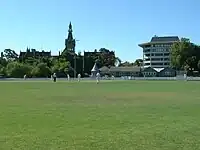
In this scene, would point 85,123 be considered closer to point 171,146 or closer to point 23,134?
point 23,134

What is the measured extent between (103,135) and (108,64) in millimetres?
152664

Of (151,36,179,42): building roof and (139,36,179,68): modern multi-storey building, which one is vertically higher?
(151,36,179,42): building roof

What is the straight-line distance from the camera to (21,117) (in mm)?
12711

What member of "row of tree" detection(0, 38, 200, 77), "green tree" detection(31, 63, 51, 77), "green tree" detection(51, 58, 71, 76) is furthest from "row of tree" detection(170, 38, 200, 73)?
"green tree" detection(31, 63, 51, 77)

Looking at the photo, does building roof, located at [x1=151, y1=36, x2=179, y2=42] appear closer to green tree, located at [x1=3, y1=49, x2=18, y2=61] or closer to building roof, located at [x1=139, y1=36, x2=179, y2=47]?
building roof, located at [x1=139, y1=36, x2=179, y2=47]

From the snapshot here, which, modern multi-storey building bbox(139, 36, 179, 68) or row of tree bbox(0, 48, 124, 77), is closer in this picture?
row of tree bbox(0, 48, 124, 77)

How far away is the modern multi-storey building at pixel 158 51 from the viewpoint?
16075 centimetres

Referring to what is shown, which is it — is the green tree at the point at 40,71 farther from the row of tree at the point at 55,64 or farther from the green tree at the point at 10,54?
the green tree at the point at 10,54

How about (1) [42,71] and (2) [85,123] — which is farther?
(1) [42,71]

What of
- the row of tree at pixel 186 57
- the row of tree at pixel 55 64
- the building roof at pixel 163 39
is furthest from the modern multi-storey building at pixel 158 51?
the row of tree at pixel 186 57

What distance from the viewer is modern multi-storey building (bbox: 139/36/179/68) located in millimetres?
160750

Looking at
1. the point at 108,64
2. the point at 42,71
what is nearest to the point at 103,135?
the point at 42,71

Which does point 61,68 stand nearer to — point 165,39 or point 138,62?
Answer: point 165,39

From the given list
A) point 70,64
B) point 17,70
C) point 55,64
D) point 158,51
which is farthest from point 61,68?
point 158,51
